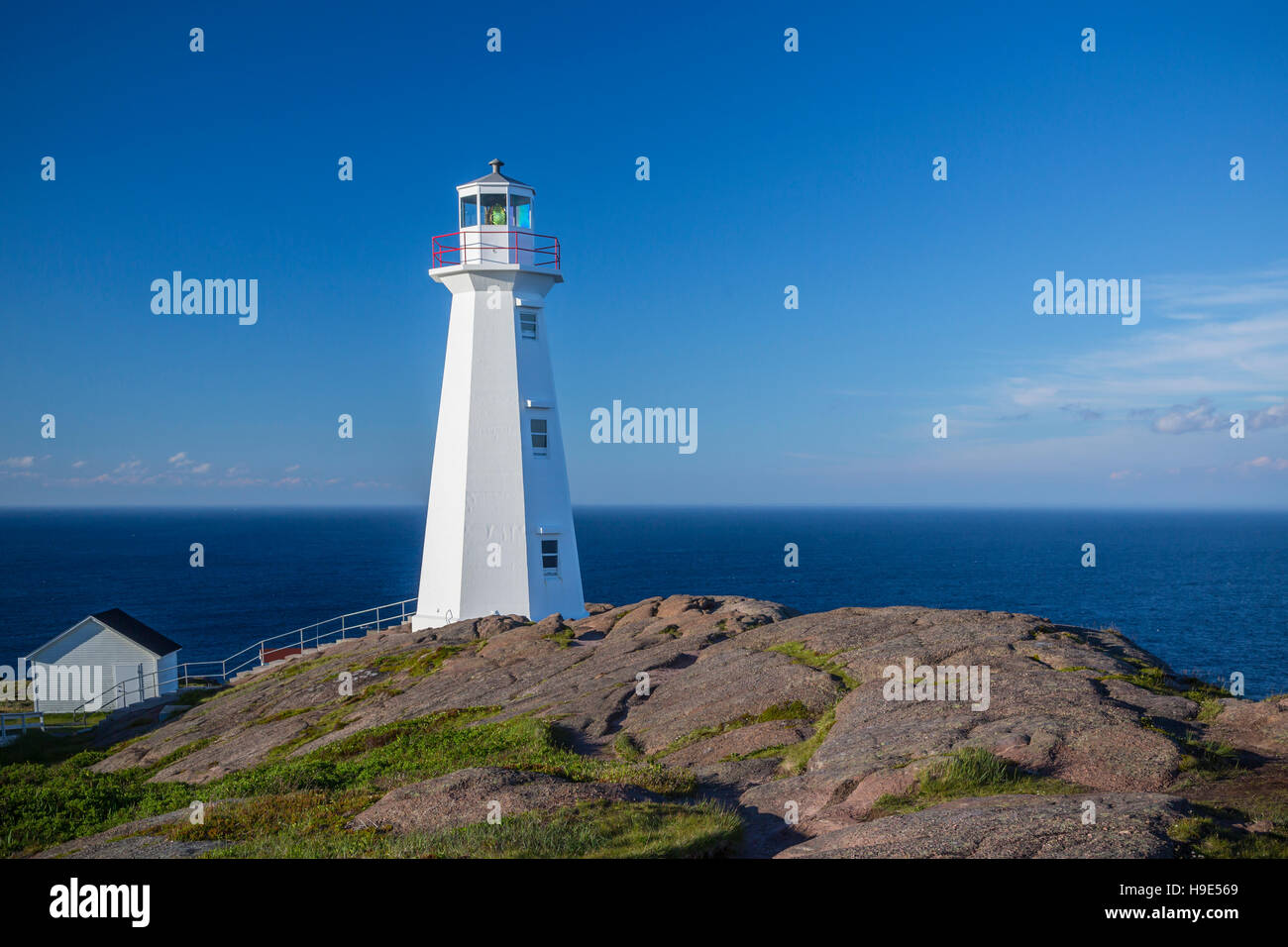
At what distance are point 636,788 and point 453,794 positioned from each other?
2.41 metres

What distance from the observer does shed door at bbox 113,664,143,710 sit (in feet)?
135

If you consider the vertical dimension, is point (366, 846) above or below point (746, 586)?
above

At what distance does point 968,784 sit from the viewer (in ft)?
35.5

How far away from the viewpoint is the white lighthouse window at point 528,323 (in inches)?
1271

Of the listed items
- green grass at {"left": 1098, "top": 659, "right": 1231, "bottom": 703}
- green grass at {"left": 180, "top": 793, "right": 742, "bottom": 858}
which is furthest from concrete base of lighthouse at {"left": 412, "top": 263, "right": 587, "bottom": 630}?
green grass at {"left": 1098, "top": 659, "right": 1231, "bottom": 703}

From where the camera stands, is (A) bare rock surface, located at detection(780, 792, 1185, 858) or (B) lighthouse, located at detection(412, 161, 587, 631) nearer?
(A) bare rock surface, located at detection(780, 792, 1185, 858)

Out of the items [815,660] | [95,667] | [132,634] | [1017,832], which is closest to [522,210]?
[815,660]

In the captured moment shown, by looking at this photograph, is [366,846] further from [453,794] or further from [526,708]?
[526,708]

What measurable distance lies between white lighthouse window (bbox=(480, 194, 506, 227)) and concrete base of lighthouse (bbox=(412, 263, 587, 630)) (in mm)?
1943

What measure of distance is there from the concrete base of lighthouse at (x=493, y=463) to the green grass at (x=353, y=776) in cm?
1127

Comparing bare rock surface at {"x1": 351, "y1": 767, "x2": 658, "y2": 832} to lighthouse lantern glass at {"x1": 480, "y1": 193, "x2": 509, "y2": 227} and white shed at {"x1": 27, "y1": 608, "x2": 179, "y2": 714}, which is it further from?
white shed at {"x1": 27, "y1": 608, "x2": 179, "y2": 714}

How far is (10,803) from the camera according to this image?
1666 cm

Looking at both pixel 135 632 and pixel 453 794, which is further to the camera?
pixel 135 632
